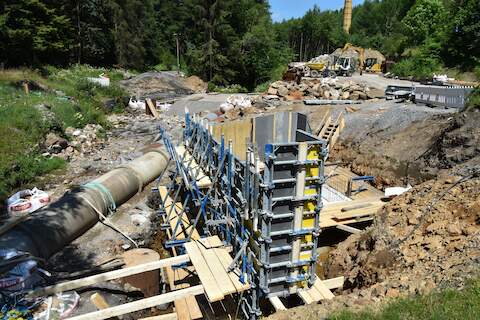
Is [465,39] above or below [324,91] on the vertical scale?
above

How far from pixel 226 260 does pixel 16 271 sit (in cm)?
396

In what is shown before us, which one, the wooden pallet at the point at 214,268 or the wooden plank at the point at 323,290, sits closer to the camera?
the wooden pallet at the point at 214,268

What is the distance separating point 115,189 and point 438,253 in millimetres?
8325

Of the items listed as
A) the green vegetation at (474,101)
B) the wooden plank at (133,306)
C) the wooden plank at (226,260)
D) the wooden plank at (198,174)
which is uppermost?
the green vegetation at (474,101)

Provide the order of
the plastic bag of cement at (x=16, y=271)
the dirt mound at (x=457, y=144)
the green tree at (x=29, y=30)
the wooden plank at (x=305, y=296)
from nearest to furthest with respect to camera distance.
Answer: the wooden plank at (x=305, y=296), the plastic bag of cement at (x=16, y=271), the dirt mound at (x=457, y=144), the green tree at (x=29, y=30)

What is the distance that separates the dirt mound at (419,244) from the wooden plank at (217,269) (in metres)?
2.02

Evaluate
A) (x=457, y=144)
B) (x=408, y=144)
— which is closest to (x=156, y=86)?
(x=408, y=144)

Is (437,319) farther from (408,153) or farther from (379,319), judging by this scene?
(408,153)

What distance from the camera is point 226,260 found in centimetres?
603

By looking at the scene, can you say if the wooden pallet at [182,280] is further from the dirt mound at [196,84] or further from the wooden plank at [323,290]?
the dirt mound at [196,84]

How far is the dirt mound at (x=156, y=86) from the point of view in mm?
33500

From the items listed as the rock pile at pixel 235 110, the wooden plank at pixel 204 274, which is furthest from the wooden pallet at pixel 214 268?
the rock pile at pixel 235 110

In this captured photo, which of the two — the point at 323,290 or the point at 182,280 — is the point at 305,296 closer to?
the point at 323,290

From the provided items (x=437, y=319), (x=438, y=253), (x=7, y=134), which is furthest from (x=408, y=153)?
(x=7, y=134)
